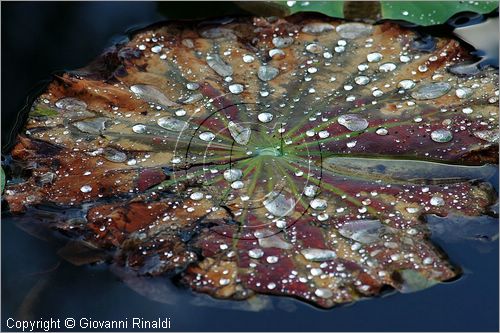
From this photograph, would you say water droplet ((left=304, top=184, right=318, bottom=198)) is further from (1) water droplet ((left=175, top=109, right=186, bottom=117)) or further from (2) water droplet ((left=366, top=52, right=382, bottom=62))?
(2) water droplet ((left=366, top=52, right=382, bottom=62))

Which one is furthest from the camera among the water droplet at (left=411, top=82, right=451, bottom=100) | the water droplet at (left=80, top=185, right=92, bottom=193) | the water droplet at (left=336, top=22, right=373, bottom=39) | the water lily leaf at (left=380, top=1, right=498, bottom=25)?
the water lily leaf at (left=380, top=1, right=498, bottom=25)

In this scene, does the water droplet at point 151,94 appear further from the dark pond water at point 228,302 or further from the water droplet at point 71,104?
the dark pond water at point 228,302

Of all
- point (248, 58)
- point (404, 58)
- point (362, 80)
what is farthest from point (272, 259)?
point (404, 58)

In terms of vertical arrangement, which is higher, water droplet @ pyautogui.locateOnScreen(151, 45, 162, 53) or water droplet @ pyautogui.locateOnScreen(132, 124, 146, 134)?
water droplet @ pyautogui.locateOnScreen(151, 45, 162, 53)

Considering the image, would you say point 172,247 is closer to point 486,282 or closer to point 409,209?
point 409,209

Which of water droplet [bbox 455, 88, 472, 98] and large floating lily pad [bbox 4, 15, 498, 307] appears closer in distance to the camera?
large floating lily pad [bbox 4, 15, 498, 307]

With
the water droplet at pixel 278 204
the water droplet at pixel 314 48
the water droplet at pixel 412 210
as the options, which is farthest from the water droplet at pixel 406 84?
the water droplet at pixel 278 204

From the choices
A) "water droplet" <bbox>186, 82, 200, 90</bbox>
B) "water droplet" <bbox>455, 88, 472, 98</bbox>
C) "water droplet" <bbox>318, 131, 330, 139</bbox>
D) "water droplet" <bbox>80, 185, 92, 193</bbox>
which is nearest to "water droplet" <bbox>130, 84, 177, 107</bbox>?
"water droplet" <bbox>186, 82, 200, 90</bbox>

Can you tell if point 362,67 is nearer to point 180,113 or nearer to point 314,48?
point 314,48
